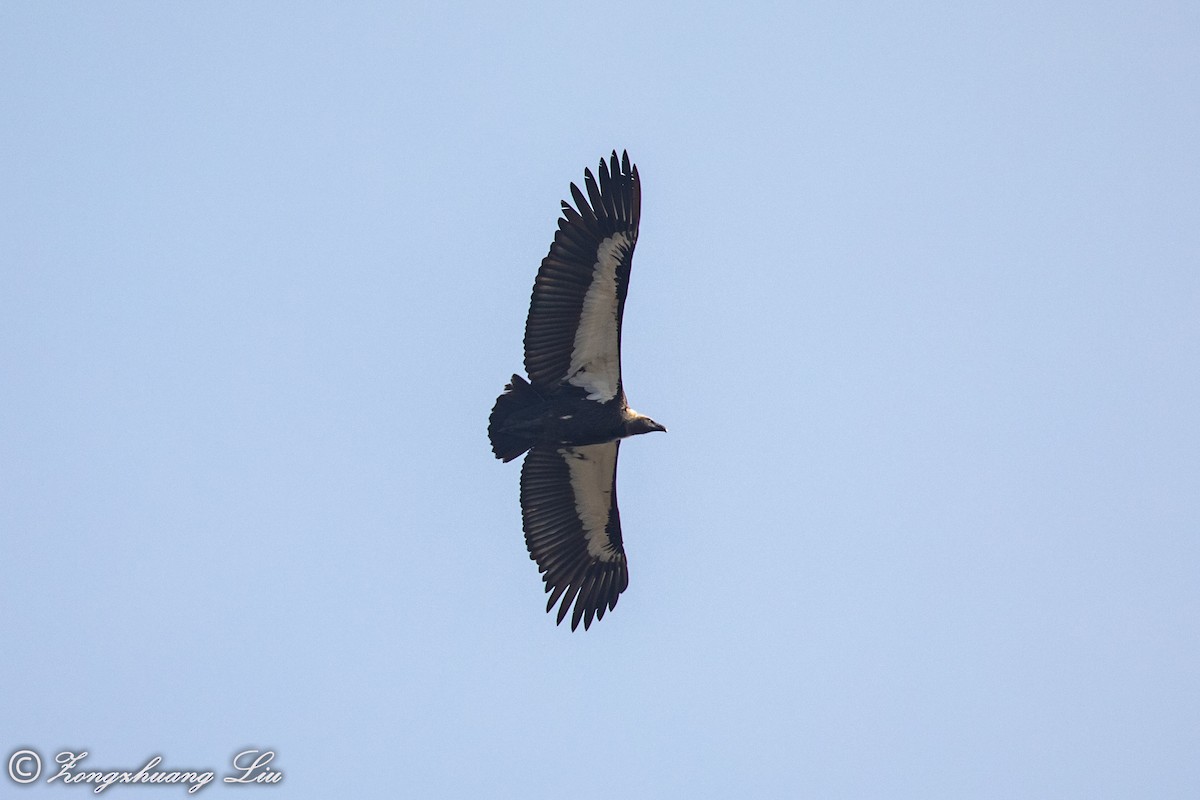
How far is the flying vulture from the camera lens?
24.0 meters

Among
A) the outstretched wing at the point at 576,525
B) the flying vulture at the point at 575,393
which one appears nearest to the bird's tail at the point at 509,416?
the flying vulture at the point at 575,393

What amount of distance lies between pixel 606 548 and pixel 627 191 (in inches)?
219

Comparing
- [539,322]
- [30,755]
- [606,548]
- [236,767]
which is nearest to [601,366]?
[539,322]

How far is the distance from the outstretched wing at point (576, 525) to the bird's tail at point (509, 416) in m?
1.04

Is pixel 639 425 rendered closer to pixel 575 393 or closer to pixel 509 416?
pixel 575 393

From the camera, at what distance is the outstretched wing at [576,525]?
25.6m

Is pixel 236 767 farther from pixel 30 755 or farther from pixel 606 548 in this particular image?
pixel 606 548

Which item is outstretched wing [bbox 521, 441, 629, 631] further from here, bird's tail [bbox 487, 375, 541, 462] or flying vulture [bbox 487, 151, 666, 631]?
bird's tail [bbox 487, 375, 541, 462]

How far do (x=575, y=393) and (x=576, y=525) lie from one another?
2.44 m

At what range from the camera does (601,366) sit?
2455 cm

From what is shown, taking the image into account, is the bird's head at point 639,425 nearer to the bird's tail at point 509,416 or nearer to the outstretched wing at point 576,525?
the outstretched wing at point 576,525

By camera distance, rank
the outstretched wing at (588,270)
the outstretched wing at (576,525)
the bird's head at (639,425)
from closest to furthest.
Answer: the outstretched wing at (588,270) < the bird's head at (639,425) < the outstretched wing at (576,525)

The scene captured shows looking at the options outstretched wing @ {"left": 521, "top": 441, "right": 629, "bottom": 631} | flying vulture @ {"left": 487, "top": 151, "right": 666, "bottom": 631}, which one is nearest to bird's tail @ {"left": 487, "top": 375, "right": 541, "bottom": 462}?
flying vulture @ {"left": 487, "top": 151, "right": 666, "bottom": 631}

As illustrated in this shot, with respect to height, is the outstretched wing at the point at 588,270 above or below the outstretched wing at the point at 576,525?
above
